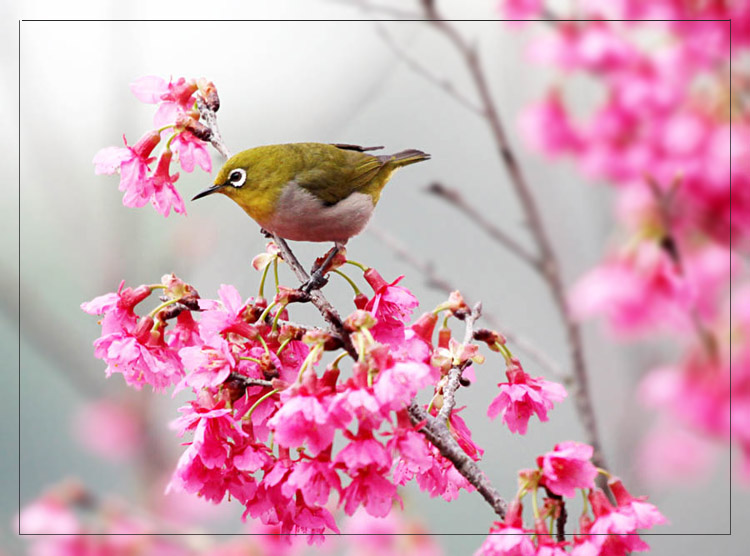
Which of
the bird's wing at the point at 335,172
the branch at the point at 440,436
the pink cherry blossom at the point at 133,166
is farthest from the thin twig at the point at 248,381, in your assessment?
the bird's wing at the point at 335,172

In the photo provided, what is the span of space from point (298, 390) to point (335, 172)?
43 cm

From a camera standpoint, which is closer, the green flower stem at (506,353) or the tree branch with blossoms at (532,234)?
the green flower stem at (506,353)

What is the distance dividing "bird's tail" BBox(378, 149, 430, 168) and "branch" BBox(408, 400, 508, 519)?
429 mm

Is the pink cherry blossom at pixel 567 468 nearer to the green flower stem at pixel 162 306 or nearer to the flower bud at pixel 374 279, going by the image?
the flower bud at pixel 374 279

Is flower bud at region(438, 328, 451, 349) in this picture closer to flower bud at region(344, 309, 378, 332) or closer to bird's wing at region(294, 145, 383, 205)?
flower bud at region(344, 309, 378, 332)

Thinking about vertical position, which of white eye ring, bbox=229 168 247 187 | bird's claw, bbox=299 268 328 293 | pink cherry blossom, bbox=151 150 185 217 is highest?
white eye ring, bbox=229 168 247 187

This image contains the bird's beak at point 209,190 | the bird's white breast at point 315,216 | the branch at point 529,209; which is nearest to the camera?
the bird's beak at point 209,190

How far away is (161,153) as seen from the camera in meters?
0.68

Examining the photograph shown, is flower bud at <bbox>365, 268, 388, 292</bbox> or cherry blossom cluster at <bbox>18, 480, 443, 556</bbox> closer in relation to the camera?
flower bud at <bbox>365, 268, 388, 292</bbox>

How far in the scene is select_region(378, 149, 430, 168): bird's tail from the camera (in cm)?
93

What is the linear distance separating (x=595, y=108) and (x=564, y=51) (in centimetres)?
14

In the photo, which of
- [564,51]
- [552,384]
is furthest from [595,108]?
[552,384]

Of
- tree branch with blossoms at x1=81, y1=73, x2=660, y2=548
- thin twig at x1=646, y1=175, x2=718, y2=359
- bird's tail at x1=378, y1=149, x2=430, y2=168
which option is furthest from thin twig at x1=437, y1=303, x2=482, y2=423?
thin twig at x1=646, y1=175, x2=718, y2=359

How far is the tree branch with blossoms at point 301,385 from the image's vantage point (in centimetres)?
51
